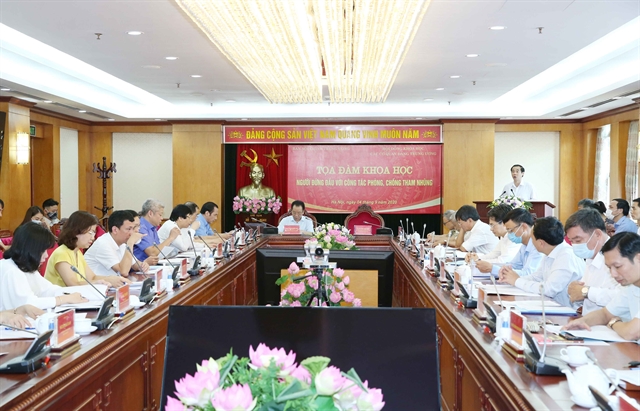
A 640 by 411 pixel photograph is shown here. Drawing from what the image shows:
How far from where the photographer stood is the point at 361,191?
36.7 feet

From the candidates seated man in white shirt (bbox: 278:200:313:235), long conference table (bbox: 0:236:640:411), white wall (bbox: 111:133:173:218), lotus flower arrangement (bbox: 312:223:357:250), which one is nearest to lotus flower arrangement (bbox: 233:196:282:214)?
white wall (bbox: 111:133:173:218)

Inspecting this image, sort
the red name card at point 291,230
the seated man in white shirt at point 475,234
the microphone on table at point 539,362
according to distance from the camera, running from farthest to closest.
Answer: the red name card at point 291,230 → the seated man in white shirt at point 475,234 → the microphone on table at point 539,362

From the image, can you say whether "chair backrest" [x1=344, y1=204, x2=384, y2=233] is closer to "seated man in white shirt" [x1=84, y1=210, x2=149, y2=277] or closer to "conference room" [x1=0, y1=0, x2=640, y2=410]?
"conference room" [x1=0, y1=0, x2=640, y2=410]

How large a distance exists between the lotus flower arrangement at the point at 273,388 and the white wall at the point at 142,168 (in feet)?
37.1

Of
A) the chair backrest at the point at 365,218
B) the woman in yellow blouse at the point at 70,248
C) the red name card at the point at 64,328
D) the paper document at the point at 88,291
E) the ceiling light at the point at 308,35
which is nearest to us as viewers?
the red name card at the point at 64,328

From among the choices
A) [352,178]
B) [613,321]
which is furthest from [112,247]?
[352,178]

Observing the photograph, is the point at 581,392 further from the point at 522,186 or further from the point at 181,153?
the point at 181,153

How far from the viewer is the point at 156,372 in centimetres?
289

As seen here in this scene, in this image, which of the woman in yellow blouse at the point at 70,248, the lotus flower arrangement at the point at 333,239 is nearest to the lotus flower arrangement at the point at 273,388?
the woman in yellow blouse at the point at 70,248

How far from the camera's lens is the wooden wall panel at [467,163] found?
35.2ft

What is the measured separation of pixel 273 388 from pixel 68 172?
37.0ft

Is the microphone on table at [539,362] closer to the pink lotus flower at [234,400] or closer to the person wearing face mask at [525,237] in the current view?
the pink lotus flower at [234,400]

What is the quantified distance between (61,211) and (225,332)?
10.6 metres

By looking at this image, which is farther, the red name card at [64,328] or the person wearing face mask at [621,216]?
the person wearing face mask at [621,216]
